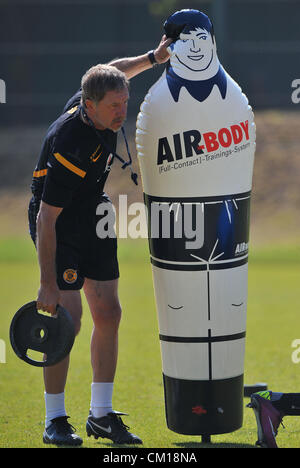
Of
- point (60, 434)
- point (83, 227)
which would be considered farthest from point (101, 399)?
point (83, 227)

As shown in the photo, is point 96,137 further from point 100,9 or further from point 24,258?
point 100,9

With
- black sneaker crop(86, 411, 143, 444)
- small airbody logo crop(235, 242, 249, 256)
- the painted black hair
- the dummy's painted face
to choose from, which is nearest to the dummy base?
black sneaker crop(86, 411, 143, 444)

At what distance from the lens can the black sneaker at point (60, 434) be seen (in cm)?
515

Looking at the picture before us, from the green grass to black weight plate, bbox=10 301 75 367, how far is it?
572 millimetres

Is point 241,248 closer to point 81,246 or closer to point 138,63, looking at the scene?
point 81,246

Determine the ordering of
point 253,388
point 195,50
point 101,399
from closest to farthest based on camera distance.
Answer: point 195,50, point 101,399, point 253,388

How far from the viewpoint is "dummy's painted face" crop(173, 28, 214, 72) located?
500cm

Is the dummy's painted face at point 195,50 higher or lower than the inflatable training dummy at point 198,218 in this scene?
higher

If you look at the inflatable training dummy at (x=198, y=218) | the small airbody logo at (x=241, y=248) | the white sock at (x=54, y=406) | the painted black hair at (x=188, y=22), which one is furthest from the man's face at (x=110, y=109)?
the white sock at (x=54, y=406)

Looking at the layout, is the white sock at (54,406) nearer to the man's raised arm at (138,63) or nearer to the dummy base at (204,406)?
the dummy base at (204,406)

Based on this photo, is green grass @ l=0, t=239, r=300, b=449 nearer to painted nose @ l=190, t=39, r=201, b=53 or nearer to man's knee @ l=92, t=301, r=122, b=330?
man's knee @ l=92, t=301, r=122, b=330

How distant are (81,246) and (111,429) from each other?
1.07m

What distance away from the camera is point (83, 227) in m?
5.28
